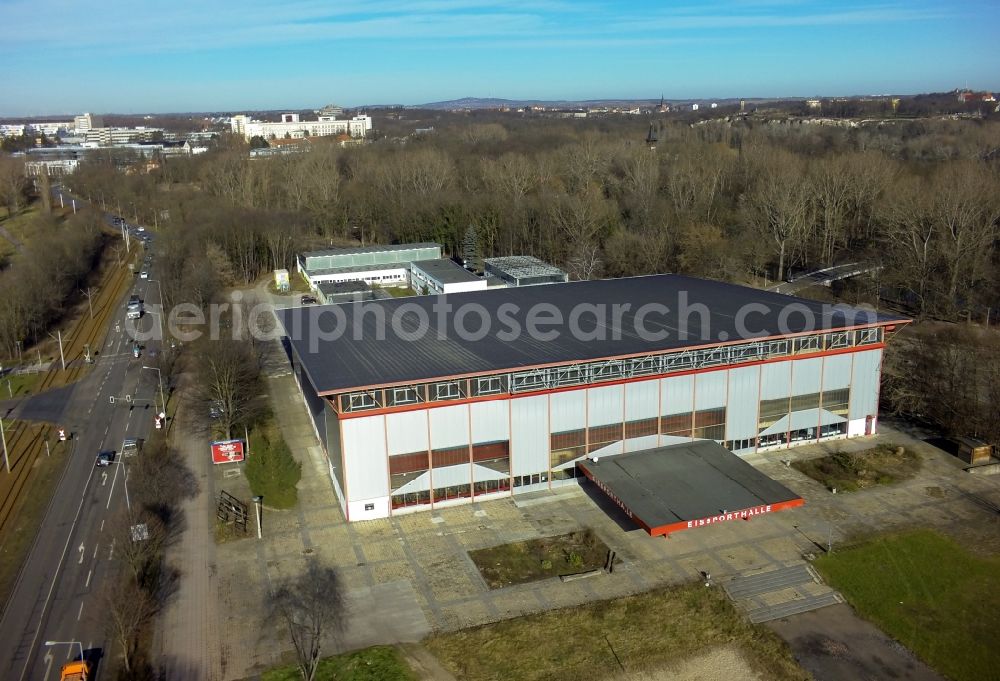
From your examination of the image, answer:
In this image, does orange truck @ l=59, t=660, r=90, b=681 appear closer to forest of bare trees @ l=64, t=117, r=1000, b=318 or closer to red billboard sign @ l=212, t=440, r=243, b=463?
red billboard sign @ l=212, t=440, r=243, b=463

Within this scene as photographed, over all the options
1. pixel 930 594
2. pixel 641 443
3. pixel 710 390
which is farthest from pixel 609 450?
pixel 930 594

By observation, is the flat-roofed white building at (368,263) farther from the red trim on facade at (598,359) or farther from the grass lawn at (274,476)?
the red trim on facade at (598,359)

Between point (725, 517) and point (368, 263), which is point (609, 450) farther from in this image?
point (368, 263)

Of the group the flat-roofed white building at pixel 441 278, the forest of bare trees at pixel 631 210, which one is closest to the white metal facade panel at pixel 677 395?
the flat-roofed white building at pixel 441 278

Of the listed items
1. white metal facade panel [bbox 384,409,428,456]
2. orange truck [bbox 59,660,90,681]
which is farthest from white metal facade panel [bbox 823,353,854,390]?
orange truck [bbox 59,660,90,681]

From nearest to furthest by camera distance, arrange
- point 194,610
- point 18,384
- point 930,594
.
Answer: point 194,610 → point 930,594 → point 18,384

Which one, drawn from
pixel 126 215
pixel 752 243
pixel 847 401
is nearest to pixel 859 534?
pixel 847 401
